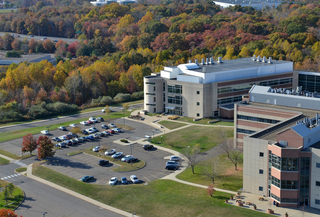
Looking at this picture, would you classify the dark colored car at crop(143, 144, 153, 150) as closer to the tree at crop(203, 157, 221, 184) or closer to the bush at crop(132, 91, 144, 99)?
the tree at crop(203, 157, 221, 184)

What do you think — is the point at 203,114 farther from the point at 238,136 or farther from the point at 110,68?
the point at 110,68

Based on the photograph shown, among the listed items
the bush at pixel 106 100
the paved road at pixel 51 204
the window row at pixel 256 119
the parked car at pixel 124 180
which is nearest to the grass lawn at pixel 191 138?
the window row at pixel 256 119

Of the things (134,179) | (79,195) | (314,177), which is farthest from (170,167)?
(314,177)

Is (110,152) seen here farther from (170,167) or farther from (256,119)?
(256,119)

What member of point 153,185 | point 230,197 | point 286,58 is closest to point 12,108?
point 153,185

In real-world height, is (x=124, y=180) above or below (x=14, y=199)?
above

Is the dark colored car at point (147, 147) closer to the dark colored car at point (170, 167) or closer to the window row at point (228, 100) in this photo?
the dark colored car at point (170, 167)
